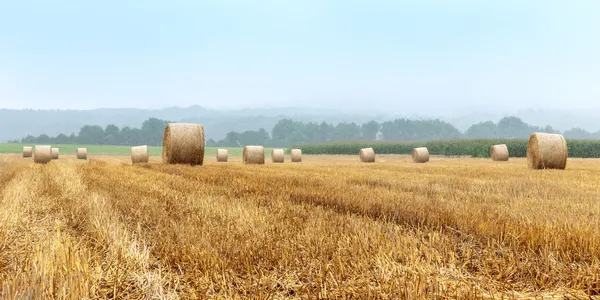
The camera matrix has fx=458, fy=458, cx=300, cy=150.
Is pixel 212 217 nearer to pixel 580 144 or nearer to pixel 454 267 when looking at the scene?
pixel 454 267

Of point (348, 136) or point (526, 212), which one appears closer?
point (526, 212)

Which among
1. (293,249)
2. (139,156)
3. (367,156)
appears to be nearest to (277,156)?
(367,156)

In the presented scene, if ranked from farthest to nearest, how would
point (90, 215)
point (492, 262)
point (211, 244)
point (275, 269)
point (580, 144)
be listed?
1. point (580, 144)
2. point (90, 215)
3. point (211, 244)
4. point (492, 262)
5. point (275, 269)

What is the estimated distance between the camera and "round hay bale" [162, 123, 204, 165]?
1803cm

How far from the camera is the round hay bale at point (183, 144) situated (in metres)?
18.0

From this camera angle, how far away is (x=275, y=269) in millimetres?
3471

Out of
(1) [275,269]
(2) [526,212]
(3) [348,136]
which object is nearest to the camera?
(1) [275,269]

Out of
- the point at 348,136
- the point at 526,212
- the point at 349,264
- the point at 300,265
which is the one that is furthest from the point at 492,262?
the point at 348,136

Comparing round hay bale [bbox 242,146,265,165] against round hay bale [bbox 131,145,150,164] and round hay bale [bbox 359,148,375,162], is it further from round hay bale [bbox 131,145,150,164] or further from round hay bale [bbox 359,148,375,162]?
round hay bale [bbox 359,148,375,162]

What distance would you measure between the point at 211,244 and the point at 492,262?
2.40 metres

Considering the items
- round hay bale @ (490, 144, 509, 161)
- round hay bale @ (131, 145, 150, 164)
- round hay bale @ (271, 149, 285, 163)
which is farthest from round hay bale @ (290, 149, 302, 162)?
round hay bale @ (490, 144, 509, 161)

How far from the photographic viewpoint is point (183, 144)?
717 inches

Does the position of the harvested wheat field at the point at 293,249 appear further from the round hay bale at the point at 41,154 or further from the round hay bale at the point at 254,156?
the round hay bale at the point at 41,154

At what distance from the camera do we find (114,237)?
4211mm
